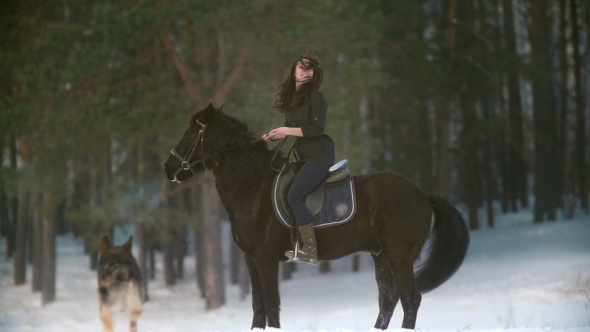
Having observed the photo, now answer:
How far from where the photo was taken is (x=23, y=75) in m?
17.1

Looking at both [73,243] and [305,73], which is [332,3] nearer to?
[305,73]

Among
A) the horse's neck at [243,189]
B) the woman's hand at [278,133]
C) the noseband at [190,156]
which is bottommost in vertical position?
the horse's neck at [243,189]

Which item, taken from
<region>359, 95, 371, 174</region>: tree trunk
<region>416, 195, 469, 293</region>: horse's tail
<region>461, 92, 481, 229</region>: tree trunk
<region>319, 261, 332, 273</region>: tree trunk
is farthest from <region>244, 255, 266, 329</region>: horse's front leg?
<region>319, 261, 332, 273</region>: tree trunk

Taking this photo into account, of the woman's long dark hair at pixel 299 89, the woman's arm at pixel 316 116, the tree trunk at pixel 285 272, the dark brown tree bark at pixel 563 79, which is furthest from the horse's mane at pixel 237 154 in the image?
the dark brown tree bark at pixel 563 79

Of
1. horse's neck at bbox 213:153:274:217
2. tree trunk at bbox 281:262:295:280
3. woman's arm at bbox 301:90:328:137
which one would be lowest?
tree trunk at bbox 281:262:295:280

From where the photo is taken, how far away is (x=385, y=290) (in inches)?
287

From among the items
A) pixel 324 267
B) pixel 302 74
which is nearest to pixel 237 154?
pixel 302 74

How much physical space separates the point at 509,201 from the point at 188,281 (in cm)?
2451

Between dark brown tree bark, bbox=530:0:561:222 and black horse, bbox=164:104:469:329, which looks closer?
black horse, bbox=164:104:469:329

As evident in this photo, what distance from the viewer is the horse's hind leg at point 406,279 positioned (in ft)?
22.4

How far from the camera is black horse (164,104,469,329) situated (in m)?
6.80

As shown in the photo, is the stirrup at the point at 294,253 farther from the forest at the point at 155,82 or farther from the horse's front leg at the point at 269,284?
the forest at the point at 155,82

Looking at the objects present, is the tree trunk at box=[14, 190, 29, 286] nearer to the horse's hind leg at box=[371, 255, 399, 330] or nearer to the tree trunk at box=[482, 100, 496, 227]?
the horse's hind leg at box=[371, 255, 399, 330]

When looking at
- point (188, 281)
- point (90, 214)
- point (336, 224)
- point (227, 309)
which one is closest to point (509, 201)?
point (188, 281)
